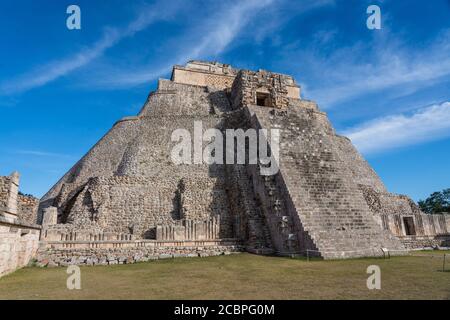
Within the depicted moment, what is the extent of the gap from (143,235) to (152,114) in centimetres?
1199

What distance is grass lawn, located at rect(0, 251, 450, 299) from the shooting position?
4.99m

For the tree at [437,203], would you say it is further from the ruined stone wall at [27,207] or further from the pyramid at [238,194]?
→ the ruined stone wall at [27,207]

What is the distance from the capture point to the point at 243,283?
6.07 m

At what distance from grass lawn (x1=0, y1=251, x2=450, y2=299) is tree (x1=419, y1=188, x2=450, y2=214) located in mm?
40295

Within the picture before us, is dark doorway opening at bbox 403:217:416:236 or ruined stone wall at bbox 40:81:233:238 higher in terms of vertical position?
ruined stone wall at bbox 40:81:233:238

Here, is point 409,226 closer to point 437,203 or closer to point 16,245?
point 16,245

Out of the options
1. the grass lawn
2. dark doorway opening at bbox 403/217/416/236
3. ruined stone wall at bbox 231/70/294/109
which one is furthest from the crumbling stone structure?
dark doorway opening at bbox 403/217/416/236

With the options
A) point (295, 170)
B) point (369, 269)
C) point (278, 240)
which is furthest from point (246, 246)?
point (369, 269)

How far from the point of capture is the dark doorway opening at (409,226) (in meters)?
16.3

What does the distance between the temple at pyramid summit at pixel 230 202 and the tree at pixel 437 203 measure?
2553 cm

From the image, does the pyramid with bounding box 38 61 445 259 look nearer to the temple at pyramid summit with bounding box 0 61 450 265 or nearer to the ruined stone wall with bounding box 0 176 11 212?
the temple at pyramid summit with bounding box 0 61 450 265

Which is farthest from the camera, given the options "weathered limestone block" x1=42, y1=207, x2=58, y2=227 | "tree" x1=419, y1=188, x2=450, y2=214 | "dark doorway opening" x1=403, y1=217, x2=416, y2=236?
"tree" x1=419, y1=188, x2=450, y2=214

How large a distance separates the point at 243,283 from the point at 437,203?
151 ft

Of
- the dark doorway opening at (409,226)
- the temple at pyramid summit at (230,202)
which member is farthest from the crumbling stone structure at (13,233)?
the dark doorway opening at (409,226)
